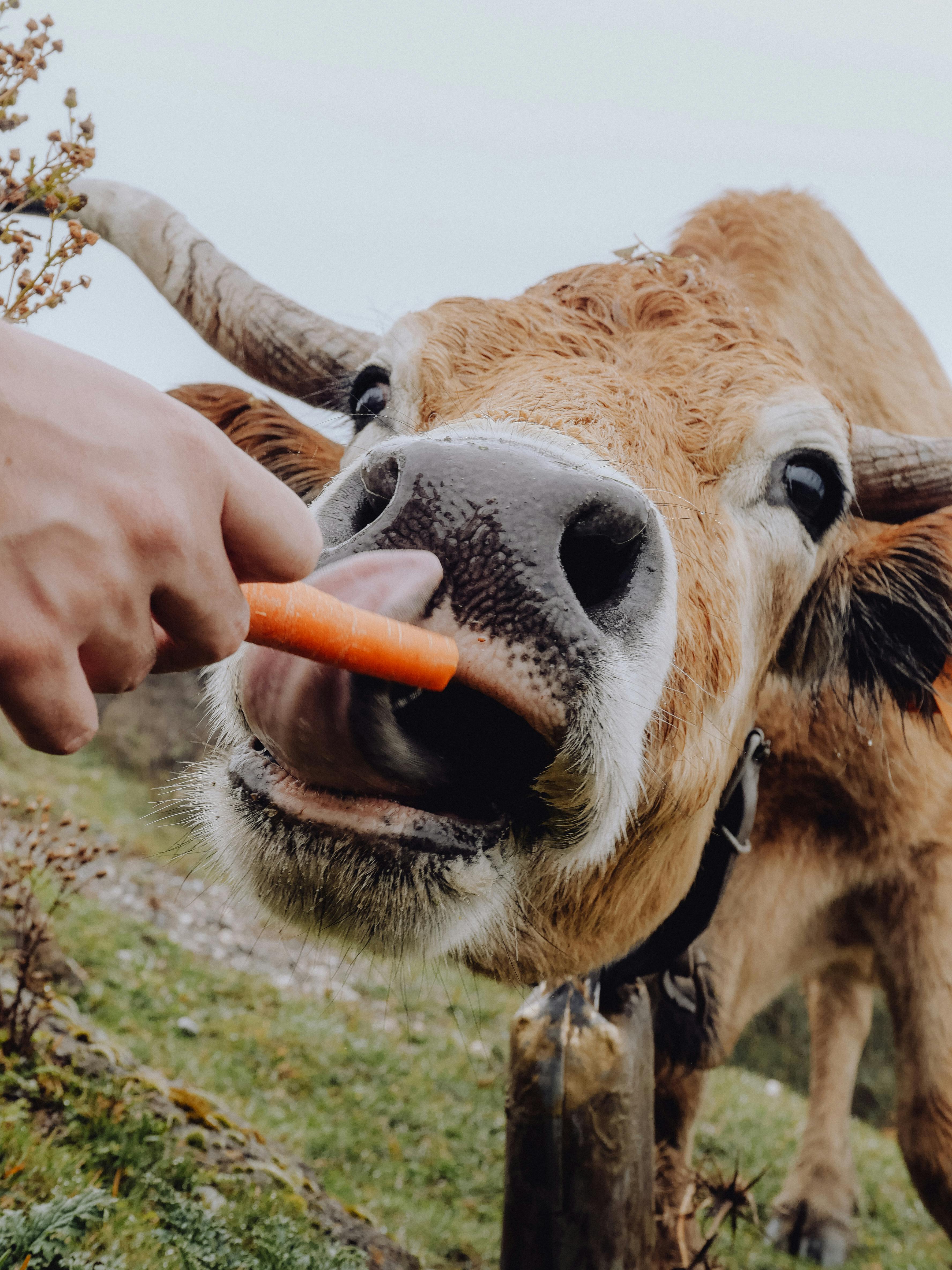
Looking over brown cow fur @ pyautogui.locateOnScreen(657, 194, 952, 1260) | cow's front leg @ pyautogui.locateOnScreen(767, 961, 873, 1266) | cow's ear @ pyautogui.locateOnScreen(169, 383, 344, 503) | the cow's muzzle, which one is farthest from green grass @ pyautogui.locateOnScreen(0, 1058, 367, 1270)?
cow's front leg @ pyautogui.locateOnScreen(767, 961, 873, 1266)

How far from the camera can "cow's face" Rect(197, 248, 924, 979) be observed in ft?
4.91

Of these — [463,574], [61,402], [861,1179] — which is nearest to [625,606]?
[463,574]

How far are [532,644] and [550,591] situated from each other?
9 cm

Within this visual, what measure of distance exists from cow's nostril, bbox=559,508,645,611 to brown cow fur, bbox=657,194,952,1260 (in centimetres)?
177

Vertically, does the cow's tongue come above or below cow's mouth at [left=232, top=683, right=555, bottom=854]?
above

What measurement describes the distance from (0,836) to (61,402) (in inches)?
175

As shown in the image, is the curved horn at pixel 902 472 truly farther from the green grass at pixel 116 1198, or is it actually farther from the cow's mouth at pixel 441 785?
the green grass at pixel 116 1198

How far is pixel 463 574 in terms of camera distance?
1.51 meters

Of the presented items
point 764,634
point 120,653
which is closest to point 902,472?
point 764,634

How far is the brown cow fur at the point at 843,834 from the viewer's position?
3.71 metres

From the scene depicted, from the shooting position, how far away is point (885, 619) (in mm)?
3064

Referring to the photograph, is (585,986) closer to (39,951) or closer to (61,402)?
(61,402)

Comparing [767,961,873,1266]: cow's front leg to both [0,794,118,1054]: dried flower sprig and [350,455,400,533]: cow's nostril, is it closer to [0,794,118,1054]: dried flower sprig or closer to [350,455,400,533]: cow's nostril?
[0,794,118,1054]: dried flower sprig

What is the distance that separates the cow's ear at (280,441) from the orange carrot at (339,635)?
2.07 m
